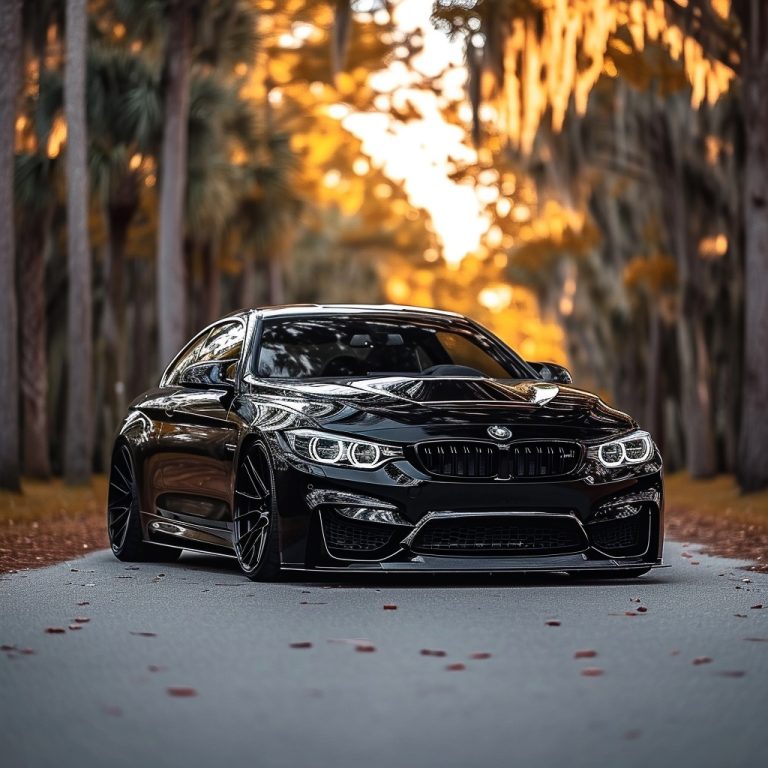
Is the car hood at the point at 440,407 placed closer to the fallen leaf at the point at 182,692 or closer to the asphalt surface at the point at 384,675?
the asphalt surface at the point at 384,675

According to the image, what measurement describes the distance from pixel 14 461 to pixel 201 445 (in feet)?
39.2

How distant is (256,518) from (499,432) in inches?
56.9

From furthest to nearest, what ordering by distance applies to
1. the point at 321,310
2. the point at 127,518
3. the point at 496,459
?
the point at 127,518 → the point at 321,310 → the point at 496,459

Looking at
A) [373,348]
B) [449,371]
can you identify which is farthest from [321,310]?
[449,371]

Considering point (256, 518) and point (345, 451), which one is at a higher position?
point (345, 451)

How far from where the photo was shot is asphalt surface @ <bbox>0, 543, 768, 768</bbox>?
199 inches

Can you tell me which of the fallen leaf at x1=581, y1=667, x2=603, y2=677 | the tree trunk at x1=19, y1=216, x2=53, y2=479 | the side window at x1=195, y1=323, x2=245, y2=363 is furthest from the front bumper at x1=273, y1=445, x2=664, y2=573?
the tree trunk at x1=19, y1=216, x2=53, y2=479

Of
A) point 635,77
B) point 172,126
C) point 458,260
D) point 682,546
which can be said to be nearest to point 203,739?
point 682,546

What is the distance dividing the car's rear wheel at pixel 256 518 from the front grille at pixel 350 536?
31 cm

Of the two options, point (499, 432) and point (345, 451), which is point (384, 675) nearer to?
point (345, 451)

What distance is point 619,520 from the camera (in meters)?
9.45

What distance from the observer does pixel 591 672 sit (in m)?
6.36

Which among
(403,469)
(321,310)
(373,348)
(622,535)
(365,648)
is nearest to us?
(365,648)

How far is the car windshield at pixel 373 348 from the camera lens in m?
10.7
